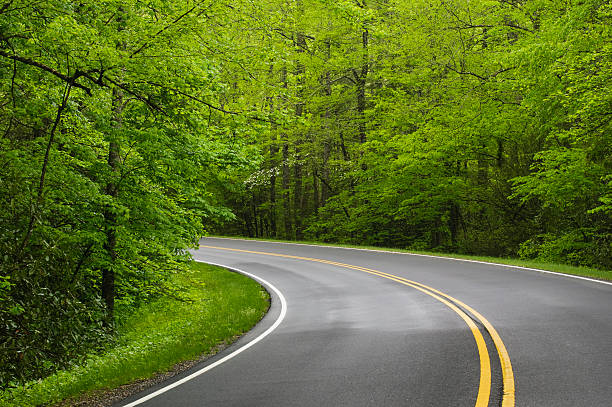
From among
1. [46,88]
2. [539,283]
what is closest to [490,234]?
[539,283]

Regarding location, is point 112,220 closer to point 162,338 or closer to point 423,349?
point 162,338

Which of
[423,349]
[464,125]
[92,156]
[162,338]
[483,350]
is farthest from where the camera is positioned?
[464,125]

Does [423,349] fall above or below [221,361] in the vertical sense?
above

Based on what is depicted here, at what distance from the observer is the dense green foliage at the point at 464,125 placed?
15.3 m

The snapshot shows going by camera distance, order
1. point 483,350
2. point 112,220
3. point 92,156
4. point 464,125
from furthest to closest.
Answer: point 464,125, point 112,220, point 92,156, point 483,350

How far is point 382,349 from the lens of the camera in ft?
24.8

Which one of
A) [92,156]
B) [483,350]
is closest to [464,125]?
[483,350]

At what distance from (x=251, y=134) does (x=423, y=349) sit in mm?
5639

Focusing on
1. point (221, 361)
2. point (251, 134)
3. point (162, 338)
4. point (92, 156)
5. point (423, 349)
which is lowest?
point (162, 338)

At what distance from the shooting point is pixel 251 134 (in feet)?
33.9

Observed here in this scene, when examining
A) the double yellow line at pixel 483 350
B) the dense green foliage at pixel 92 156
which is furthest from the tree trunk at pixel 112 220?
the double yellow line at pixel 483 350

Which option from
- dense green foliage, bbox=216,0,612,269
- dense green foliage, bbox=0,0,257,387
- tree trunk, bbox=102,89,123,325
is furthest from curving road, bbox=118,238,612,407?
dense green foliage, bbox=216,0,612,269

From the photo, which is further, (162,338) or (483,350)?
(162,338)

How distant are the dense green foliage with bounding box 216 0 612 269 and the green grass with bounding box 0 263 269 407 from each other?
4822mm
